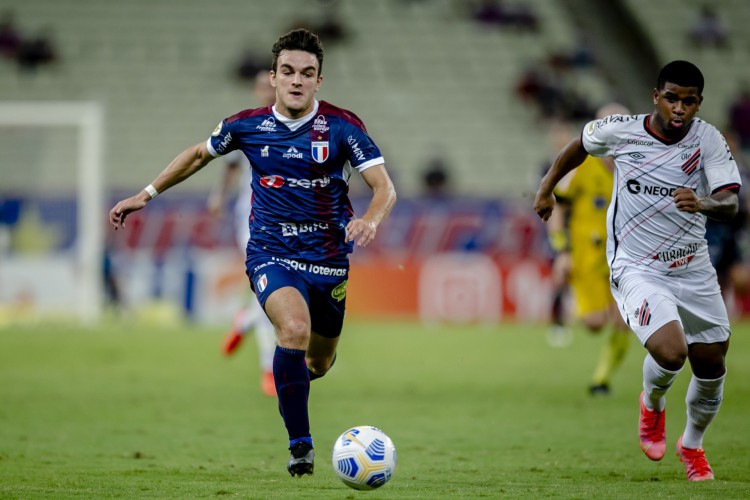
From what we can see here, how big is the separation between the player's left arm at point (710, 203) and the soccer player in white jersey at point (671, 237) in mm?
50

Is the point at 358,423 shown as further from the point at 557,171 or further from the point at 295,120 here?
the point at 295,120

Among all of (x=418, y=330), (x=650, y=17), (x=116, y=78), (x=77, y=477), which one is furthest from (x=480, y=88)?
(x=77, y=477)

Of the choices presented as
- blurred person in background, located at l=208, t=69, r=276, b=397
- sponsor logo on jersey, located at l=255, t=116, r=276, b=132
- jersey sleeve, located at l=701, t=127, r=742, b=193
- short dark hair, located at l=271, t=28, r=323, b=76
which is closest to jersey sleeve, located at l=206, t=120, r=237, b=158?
sponsor logo on jersey, located at l=255, t=116, r=276, b=132

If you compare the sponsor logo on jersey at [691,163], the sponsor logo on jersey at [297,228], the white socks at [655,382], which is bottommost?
the white socks at [655,382]

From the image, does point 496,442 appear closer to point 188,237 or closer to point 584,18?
point 188,237

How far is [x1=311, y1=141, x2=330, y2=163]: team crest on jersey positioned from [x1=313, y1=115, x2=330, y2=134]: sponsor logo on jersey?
71mm

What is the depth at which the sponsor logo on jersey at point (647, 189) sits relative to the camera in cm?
668

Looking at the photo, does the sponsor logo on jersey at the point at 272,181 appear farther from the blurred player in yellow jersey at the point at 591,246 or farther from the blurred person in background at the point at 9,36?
the blurred person in background at the point at 9,36

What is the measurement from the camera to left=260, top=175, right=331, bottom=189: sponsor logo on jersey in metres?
6.74

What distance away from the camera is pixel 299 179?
265 inches

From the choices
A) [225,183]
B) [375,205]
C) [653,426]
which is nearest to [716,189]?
[653,426]

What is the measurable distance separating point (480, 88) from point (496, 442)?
Result: 2248 cm

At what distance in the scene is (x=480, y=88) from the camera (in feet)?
98.6

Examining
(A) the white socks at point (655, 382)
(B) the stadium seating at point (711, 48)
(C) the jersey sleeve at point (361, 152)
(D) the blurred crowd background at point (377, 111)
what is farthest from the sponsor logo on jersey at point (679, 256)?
(B) the stadium seating at point (711, 48)
